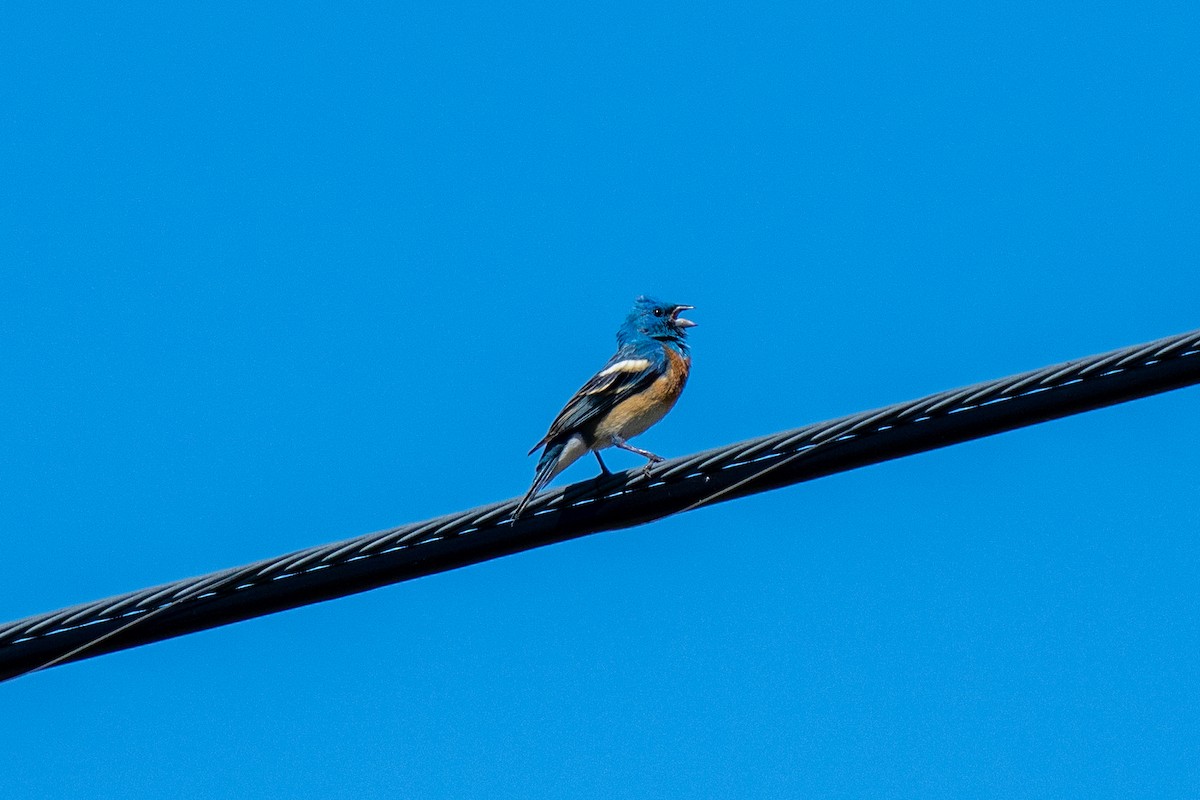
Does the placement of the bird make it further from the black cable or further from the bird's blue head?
the black cable

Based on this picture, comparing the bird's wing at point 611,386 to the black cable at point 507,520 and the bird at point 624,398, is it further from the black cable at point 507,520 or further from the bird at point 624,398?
the black cable at point 507,520

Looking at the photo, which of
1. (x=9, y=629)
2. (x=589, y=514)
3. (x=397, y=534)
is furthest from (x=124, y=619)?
(x=589, y=514)

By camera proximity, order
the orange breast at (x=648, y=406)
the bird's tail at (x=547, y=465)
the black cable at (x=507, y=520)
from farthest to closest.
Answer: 1. the orange breast at (x=648, y=406)
2. the bird's tail at (x=547, y=465)
3. the black cable at (x=507, y=520)

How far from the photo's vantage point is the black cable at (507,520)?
677 cm

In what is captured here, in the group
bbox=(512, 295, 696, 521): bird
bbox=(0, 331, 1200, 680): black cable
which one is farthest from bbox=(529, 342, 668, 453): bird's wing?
bbox=(0, 331, 1200, 680): black cable

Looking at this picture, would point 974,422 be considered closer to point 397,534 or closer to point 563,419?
point 397,534

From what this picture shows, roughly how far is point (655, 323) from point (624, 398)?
4.50 ft

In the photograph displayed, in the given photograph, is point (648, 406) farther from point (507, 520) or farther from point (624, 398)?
point (507, 520)

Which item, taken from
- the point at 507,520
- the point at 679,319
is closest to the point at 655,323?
the point at 679,319

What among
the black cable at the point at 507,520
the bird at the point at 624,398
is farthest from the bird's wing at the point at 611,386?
the black cable at the point at 507,520

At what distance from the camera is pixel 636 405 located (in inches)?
435

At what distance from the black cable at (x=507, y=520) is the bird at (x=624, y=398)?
102 inches

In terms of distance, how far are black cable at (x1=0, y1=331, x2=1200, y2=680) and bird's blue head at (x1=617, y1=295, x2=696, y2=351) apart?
4.71 metres

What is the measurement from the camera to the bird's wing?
1062cm
